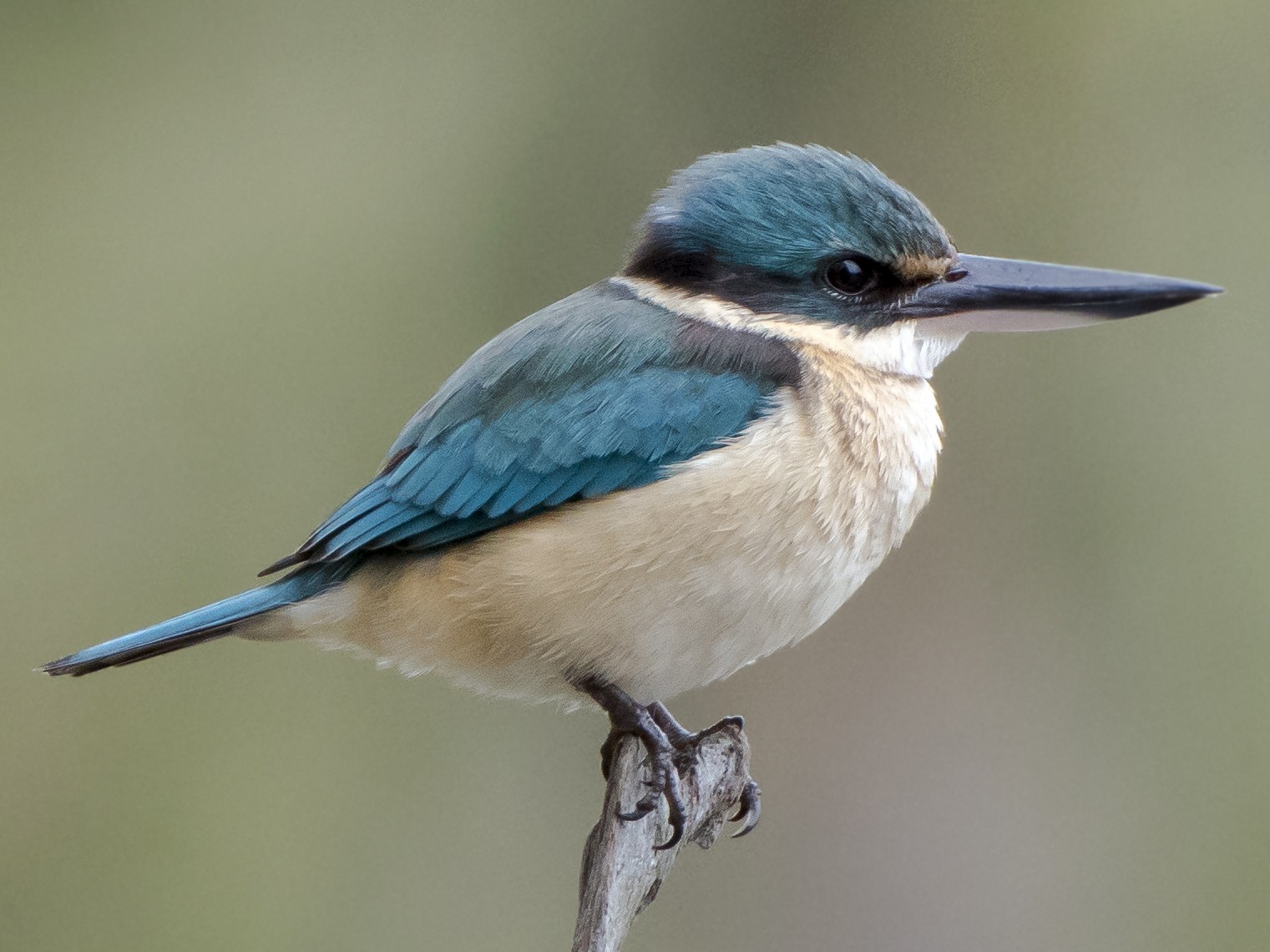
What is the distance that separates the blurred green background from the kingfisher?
2.12 metres

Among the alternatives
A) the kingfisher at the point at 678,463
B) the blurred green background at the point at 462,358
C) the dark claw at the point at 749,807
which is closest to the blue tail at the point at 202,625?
the kingfisher at the point at 678,463

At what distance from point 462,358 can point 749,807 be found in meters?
2.64

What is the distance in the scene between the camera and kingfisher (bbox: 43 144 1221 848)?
127 inches

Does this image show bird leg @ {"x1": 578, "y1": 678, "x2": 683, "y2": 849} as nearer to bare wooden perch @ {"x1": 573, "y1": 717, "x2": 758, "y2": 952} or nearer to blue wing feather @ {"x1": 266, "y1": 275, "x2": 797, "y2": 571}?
bare wooden perch @ {"x1": 573, "y1": 717, "x2": 758, "y2": 952}

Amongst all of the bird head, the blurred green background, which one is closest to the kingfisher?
the bird head

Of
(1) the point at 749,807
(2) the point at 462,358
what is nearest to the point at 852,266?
(1) the point at 749,807

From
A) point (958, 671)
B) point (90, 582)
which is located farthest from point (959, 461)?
point (90, 582)

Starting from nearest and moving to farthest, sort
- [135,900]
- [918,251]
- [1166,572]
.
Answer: [918,251] < [135,900] < [1166,572]

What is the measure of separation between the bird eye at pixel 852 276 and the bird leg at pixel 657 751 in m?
0.90

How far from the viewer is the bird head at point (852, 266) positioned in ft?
11.3

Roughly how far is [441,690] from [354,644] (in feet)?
7.00

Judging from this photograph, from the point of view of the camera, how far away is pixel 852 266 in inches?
137

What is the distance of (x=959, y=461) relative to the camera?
5867mm

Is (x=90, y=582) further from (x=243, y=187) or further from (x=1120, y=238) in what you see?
(x=1120, y=238)
